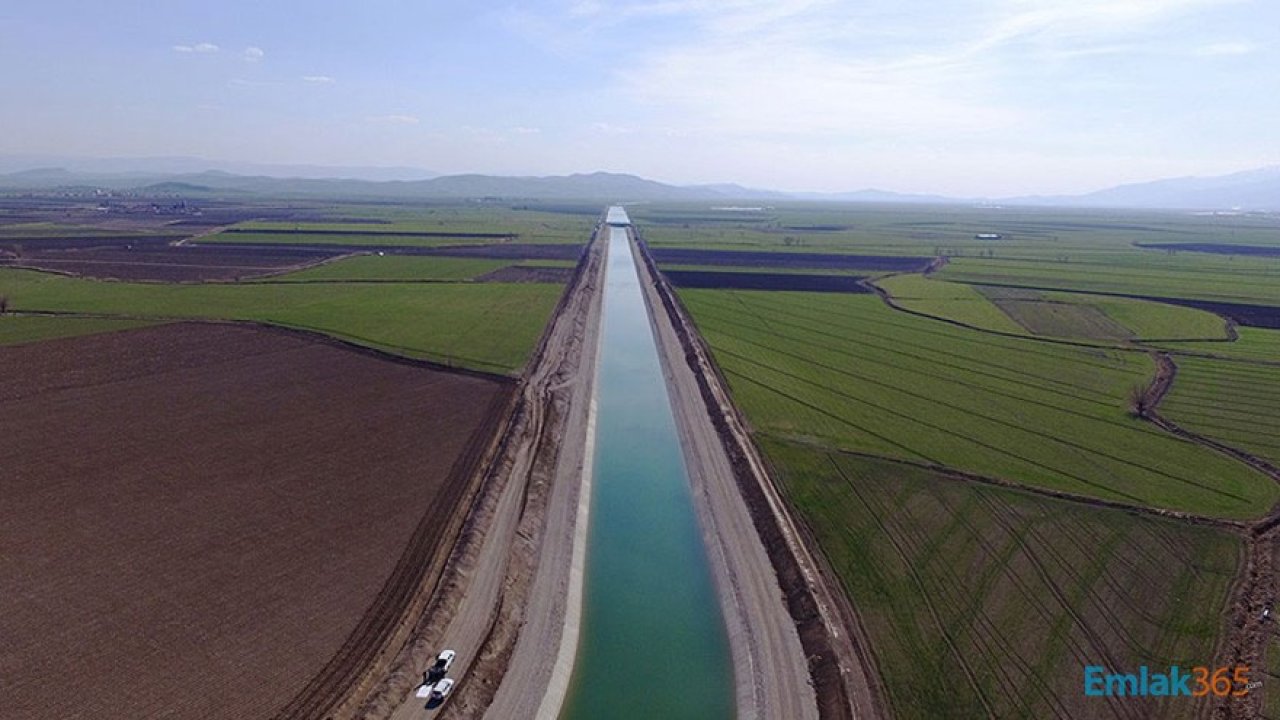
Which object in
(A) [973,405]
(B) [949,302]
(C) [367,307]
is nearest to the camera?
(A) [973,405]

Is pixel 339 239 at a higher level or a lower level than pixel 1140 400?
higher

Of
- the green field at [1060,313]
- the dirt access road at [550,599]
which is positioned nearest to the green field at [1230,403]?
the green field at [1060,313]

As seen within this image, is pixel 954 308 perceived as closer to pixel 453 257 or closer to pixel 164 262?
pixel 453 257

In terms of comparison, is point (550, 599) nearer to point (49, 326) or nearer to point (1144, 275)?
point (49, 326)

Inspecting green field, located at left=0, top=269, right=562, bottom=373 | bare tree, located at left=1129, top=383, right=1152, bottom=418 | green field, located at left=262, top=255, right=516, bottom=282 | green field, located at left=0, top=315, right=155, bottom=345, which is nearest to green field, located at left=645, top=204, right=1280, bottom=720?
bare tree, located at left=1129, top=383, right=1152, bottom=418

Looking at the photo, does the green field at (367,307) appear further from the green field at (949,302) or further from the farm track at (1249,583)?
the green field at (949,302)

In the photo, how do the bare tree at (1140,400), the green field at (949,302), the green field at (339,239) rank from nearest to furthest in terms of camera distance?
the bare tree at (1140,400), the green field at (949,302), the green field at (339,239)

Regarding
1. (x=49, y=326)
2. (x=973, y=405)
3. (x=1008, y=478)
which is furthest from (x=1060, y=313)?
(x=49, y=326)
